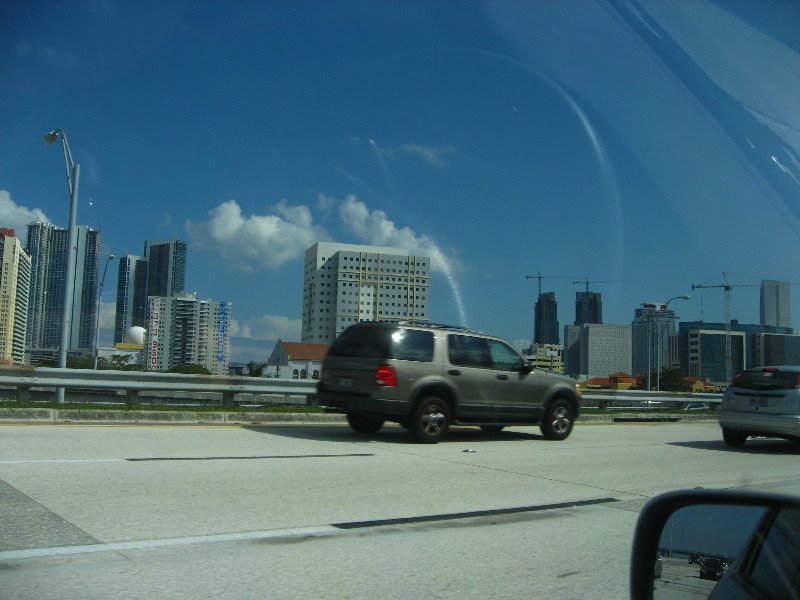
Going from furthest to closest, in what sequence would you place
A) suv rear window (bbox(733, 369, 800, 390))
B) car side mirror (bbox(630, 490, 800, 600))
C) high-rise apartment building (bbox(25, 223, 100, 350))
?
1. high-rise apartment building (bbox(25, 223, 100, 350))
2. suv rear window (bbox(733, 369, 800, 390))
3. car side mirror (bbox(630, 490, 800, 600))

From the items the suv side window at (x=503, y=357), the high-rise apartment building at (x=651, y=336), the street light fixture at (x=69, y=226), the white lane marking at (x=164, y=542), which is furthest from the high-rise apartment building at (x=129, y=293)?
the white lane marking at (x=164, y=542)

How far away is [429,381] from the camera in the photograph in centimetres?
1225

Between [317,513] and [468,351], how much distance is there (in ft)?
22.2

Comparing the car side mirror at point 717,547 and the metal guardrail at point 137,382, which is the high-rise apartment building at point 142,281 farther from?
the car side mirror at point 717,547

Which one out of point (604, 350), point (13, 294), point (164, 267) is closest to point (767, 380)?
point (13, 294)

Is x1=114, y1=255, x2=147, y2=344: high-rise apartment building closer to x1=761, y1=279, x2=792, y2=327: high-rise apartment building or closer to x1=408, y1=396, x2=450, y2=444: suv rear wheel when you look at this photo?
x1=761, y1=279, x2=792, y2=327: high-rise apartment building

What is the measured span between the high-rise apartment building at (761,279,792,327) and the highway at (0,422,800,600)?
13191 millimetres

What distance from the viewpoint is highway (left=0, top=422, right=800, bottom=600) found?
15.2 ft

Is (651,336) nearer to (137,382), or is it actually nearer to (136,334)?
(137,382)

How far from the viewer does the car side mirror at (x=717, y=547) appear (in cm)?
195

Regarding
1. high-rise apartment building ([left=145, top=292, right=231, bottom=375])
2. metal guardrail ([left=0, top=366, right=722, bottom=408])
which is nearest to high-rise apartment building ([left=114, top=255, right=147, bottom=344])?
high-rise apartment building ([left=145, top=292, right=231, bottom=375])

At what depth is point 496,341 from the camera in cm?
1352

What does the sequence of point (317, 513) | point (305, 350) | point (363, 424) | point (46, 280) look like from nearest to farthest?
1. point (317, 513)
2. point (363, 424)
3. point (46, 280)
4. point (305, 350)

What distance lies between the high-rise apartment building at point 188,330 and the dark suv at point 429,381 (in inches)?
3549
